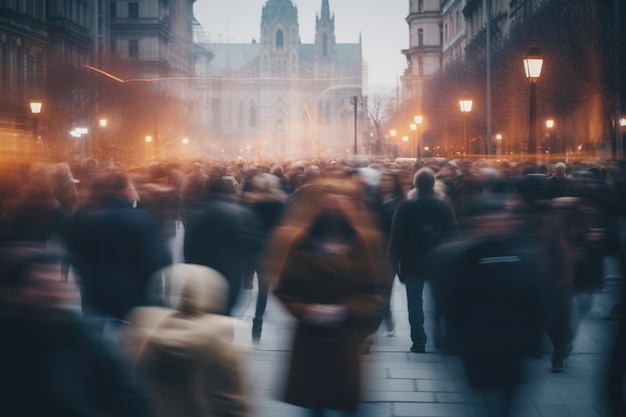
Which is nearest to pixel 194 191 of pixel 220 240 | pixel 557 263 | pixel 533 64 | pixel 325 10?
pixel 220 240

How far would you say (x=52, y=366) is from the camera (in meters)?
4.00

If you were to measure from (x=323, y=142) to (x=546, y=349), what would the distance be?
13323 centimetres

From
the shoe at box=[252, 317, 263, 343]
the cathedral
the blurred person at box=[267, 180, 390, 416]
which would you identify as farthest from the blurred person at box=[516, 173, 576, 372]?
the cathedral

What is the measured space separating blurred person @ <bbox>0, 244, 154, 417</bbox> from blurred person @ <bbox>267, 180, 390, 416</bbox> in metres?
1.46

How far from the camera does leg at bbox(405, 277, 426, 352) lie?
935cm

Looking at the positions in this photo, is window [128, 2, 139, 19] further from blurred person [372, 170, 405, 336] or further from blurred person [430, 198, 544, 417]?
blurred person [430, 198, 544, 417]

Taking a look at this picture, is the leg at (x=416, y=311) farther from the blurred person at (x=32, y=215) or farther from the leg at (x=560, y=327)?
the blurred person at (x=32, y=215)

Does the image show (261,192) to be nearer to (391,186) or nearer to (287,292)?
(391,186)

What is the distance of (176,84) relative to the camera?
103m

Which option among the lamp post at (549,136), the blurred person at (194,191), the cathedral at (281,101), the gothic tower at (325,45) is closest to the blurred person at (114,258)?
the blurred person at (194,191)

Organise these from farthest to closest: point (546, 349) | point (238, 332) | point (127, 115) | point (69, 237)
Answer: point (127, 115), point (546, 349), point (69, 237), point (238, 332)

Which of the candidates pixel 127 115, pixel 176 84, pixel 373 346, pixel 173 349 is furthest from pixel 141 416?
pixel 176 84

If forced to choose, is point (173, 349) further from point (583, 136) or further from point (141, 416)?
point (583, 136)

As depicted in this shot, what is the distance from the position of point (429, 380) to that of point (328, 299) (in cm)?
304
